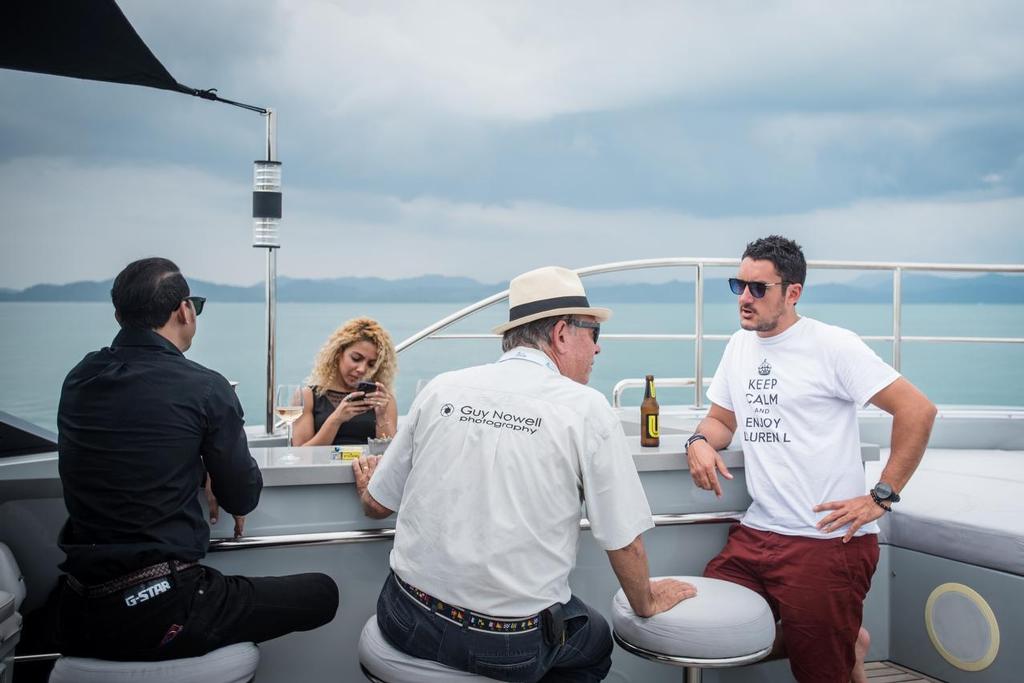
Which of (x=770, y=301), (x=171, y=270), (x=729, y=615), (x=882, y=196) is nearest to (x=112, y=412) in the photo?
(x=171, y=270)

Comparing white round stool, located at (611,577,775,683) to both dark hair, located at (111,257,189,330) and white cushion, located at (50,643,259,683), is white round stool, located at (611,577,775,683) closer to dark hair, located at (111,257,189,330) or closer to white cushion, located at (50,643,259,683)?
white cushion, located at (50,643,259,683)

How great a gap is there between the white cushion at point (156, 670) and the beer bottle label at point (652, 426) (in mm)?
1318

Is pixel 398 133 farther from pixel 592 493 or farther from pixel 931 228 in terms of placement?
pixel 592 493

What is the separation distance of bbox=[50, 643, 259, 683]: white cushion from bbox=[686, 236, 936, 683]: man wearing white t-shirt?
1338 mm

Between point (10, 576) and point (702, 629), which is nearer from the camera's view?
point (702, 629)

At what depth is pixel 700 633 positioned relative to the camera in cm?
211

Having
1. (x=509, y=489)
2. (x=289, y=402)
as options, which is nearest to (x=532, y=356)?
(x=509, y=489)

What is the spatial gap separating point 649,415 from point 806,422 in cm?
44

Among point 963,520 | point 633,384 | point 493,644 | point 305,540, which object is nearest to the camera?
point 493,644

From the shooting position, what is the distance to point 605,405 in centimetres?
202

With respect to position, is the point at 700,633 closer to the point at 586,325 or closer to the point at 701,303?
the point at 586,325

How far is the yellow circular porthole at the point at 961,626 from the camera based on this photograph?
9.62 feet

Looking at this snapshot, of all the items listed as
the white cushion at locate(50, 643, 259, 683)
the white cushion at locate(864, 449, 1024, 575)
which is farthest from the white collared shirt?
the white cushion at locate(864, 449, 1024, 575)

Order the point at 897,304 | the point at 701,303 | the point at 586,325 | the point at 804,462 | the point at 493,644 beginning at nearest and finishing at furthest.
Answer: the point at 493,644
the point at 586,325
the point at 804,462
the point at 701,303
the point at 897,304
